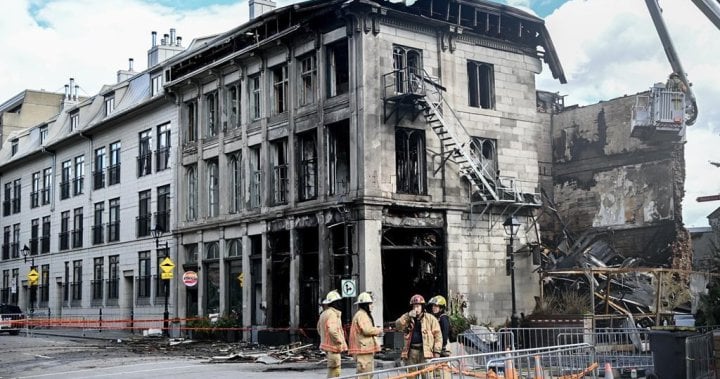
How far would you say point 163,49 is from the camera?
1866 inches

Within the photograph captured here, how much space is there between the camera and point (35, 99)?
224 feet

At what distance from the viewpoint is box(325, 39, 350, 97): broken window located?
30094mm

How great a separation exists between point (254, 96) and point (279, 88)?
1.73 metres

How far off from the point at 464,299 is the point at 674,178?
10406 millimetres

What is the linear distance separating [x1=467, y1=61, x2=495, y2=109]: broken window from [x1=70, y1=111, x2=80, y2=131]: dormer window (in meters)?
27.2

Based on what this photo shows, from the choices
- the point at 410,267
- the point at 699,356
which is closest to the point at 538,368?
the point at 699,356

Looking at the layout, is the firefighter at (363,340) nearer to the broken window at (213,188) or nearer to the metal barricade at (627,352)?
the metal barricade at (627,352)

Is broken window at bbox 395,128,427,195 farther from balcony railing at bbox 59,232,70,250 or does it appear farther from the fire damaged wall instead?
balcony railing at bbox 59,232,70,250

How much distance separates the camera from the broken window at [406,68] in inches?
1143

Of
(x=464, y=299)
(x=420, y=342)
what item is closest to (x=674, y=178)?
(x=464, y=299)

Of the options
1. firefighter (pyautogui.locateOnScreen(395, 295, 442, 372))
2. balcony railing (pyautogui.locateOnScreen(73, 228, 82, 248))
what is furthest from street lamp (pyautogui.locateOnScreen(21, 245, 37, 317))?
firefighter (pyautogui.locateOnScreen(395, 295, 442, 372))

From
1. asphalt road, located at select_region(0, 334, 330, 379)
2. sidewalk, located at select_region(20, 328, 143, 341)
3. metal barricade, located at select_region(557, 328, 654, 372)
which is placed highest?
metal barricade, located at select_region(557, 328, 654, 372)

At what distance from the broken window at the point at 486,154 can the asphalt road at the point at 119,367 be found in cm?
1058

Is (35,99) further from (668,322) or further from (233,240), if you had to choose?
(668,322)
